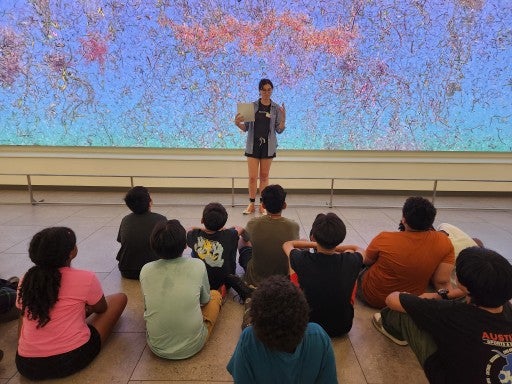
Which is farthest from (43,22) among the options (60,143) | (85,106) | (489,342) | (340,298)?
(489,342)

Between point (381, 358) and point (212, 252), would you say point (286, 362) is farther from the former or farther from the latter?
point (212, 252)

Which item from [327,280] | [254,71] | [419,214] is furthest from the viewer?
[254,71]

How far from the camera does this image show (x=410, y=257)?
7.47 ft

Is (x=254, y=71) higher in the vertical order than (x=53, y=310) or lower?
higher

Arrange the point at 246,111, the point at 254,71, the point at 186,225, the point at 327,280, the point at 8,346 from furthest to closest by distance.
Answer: the point at 254,71
the point at 246,111
the point at 186,225
the point at 8,346
the point at 327,280

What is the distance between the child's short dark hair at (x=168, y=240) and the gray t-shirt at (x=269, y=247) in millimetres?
767

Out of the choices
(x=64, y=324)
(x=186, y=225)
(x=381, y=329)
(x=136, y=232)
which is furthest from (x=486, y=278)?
(x=186, y=225)

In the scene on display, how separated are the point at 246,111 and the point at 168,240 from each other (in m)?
2.79

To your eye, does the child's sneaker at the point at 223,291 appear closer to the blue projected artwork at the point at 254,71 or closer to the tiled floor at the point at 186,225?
the tiled floor at the point at 186,225

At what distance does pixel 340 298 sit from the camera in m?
2.01

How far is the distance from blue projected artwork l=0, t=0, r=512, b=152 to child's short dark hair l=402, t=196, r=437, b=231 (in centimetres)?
342

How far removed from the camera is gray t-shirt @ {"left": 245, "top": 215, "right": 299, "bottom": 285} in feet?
8.50

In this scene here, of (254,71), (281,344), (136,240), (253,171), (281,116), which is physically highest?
(254,71)

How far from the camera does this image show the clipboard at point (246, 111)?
4355 mm
